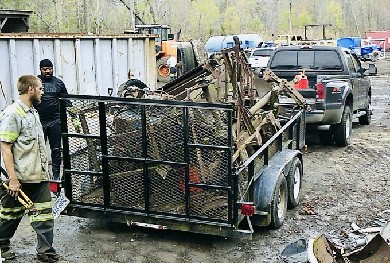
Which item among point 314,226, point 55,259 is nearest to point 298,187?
point 314,226

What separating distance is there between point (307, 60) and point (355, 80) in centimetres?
110

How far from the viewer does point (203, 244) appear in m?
5.61

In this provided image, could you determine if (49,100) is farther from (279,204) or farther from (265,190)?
(279,204)

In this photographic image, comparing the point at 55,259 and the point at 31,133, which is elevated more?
the point at 31,133

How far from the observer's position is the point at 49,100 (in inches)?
279

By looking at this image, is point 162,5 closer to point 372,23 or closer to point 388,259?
point 372,23

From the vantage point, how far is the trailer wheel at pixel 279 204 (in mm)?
5813

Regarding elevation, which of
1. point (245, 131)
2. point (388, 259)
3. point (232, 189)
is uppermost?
point (245, 131)

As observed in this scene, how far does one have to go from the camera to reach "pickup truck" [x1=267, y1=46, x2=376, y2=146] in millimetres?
9625

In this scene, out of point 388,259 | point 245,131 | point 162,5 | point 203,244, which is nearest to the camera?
point 388,259

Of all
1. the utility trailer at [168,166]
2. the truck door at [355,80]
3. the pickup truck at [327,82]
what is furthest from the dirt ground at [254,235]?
the truck door at [355,80]

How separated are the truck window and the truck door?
41 centimetres

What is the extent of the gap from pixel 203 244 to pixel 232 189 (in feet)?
2.97

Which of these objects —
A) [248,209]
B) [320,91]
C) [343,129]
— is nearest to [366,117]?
[343,129]
